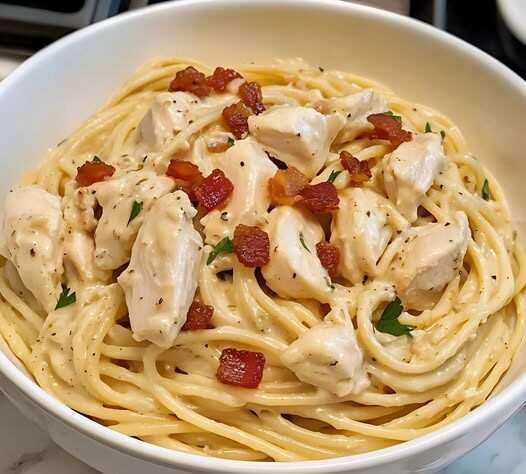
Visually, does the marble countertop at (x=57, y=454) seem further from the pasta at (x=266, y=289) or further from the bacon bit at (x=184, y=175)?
the bacon bit at (x=184, y=175)

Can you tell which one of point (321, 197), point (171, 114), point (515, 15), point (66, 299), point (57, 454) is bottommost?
point (57, 454)

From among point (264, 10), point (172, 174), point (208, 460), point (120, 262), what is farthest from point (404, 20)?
point (208, 460)

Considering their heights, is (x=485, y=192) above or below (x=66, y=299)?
above

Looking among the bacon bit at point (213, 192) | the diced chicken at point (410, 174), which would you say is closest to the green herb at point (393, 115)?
the diced chicken at point (410, 174)

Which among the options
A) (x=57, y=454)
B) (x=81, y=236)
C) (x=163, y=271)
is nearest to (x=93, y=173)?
(x=81, y=236)

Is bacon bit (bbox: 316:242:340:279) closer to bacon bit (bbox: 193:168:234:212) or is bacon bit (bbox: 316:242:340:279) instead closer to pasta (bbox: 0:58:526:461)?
pasta (bbox: 0:58:526:461)

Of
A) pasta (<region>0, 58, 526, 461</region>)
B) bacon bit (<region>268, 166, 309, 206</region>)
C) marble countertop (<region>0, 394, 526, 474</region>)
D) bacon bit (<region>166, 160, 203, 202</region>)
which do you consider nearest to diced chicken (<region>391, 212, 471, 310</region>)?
pasta (<region>0, 58, 526, 461</region>)

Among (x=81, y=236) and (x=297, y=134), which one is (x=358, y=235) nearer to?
(x=297, y=134)
